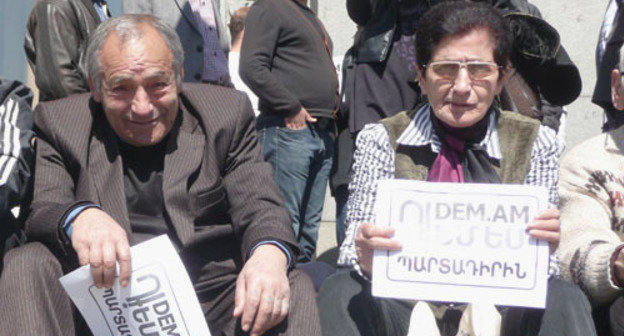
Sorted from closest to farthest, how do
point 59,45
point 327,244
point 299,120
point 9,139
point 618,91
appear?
point 9,139 → point 618,91 → point 59,45 → point 299,120 → point 327,244

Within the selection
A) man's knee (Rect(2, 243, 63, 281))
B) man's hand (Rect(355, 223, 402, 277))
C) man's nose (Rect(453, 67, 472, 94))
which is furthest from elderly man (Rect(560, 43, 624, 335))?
man's knee (Rect(2, 243, 63, 281))

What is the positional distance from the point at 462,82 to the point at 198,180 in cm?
93

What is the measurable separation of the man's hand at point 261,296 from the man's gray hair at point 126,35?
0.75 m

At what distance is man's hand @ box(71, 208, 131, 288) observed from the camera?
2.52 meters

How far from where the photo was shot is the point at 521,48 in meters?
3.78

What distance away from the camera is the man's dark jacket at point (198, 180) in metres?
2.85

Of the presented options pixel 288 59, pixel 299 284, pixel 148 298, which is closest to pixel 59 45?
pixel 288 59

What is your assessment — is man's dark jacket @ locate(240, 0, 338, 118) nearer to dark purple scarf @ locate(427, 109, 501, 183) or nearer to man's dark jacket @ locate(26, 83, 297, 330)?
man's dark jacket @ locate(26, 83, 297, 330)

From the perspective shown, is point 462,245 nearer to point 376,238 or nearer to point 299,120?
point 376,238

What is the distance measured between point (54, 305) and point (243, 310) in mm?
544

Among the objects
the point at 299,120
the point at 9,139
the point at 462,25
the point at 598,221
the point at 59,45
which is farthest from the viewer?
the point at 299,120

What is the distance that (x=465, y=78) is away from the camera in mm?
2881

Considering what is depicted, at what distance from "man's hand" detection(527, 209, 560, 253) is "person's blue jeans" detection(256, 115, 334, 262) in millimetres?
2191

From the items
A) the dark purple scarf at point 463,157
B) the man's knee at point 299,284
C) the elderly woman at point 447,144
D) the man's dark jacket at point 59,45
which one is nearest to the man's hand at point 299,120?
the man's dark jacket at point 59,45
